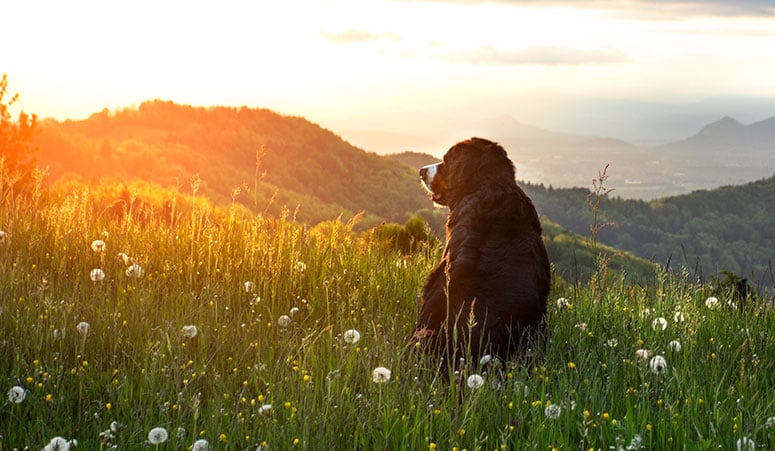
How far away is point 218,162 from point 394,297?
62599mm

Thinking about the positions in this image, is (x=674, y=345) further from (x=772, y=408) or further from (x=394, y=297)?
(x=394, y=297)

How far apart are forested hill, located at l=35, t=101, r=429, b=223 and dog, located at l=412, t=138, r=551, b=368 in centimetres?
3916

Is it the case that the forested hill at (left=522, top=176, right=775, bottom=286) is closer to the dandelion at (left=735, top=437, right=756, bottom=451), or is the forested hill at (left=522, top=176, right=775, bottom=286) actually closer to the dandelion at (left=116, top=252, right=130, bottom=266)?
the dandelion at (left=116, top=252, right=130, bottom=266)

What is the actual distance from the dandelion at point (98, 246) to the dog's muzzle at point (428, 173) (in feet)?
9.23

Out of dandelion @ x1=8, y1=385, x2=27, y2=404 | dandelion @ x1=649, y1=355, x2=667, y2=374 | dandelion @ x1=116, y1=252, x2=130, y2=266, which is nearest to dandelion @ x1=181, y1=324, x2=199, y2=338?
dandelion @ x1=8, y1=385, x2=27, y2=404

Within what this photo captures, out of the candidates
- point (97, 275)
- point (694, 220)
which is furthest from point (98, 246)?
point (694, 220)

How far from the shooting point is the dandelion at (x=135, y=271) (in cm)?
605

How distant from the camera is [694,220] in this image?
123 meters

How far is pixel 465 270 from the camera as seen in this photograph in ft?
15.2

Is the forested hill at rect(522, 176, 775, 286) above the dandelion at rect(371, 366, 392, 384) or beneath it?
beneath

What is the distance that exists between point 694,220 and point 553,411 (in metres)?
129

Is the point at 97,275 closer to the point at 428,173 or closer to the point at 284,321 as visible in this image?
the point at 284,321

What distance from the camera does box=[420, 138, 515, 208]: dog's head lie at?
5031 millimetres

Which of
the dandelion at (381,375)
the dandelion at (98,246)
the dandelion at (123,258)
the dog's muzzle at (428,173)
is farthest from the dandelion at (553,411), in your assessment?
the dandelion at (98,246)
